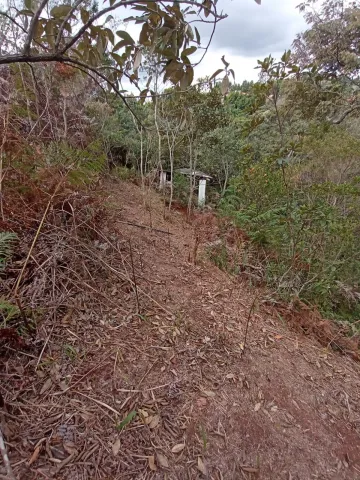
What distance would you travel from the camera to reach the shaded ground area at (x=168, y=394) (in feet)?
3.51

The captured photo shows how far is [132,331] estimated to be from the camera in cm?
161

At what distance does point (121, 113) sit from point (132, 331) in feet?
24.4

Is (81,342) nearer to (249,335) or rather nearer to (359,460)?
(249,335)

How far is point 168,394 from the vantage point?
51.9 inches

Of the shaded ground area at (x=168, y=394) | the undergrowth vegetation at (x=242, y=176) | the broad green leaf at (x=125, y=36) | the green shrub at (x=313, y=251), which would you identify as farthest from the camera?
the green shrub at (x=313, y=251)

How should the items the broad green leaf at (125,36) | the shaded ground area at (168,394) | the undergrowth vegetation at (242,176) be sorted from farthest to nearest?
1. the undergrowth vegetation at (242,176)
2. the shaded ground area at (168,394)
3. the broad green leaf at (125,36)

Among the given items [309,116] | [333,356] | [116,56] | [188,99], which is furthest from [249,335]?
[309,116]

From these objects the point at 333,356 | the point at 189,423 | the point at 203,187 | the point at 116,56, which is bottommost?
the point at 333,356

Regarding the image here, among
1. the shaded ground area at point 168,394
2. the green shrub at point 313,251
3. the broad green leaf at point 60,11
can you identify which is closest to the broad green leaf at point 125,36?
the broad green leaf at point 60,11

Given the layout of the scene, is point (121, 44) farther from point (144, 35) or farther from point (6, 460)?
point (6, 460)

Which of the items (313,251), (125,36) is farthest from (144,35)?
(313,251)

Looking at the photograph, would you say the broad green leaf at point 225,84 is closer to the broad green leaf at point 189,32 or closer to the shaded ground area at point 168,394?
the broad green leaf at point 189,32

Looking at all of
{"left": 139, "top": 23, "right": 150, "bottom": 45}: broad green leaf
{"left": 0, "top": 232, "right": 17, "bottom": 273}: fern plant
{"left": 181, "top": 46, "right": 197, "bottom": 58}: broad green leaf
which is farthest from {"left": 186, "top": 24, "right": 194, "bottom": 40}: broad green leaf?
{"left": 0, "top": 232, "right": 17, "bottom": 273}: fern plant

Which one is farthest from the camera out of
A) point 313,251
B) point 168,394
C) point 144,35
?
point 313,251
